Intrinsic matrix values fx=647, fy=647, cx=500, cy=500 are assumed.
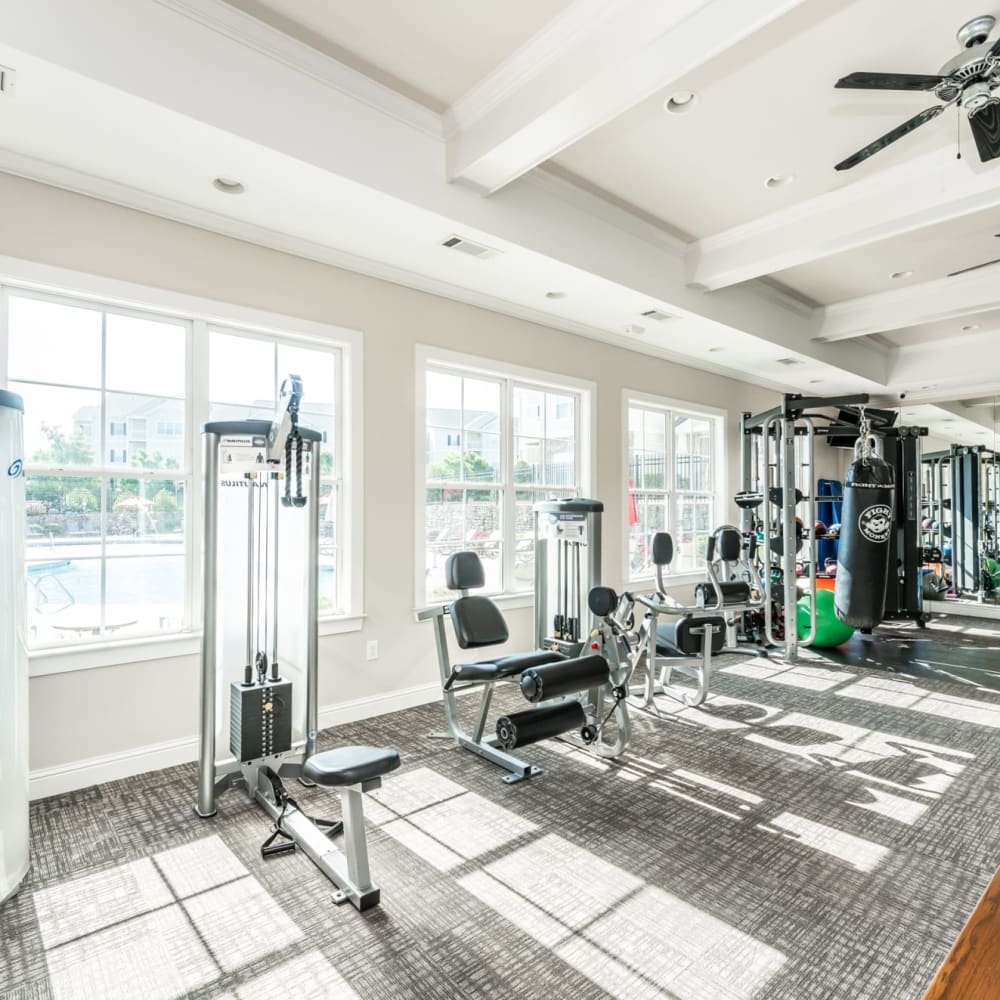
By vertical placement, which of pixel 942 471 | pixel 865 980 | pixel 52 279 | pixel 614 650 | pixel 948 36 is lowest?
pixel 865 980

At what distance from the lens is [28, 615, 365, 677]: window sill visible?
113 inches

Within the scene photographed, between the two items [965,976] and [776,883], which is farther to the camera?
[776,883]

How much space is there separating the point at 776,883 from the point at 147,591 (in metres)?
3.02

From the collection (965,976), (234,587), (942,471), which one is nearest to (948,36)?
(965,976)

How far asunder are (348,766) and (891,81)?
121 inches

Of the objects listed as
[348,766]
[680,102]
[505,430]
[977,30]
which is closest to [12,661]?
[348,766]

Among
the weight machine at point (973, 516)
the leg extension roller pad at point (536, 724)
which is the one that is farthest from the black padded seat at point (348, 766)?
the weight machine at point (973, 516)

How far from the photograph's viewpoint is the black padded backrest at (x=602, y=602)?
322cm

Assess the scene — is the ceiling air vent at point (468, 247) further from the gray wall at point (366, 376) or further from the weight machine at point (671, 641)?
the weight machine at point (671, 641)

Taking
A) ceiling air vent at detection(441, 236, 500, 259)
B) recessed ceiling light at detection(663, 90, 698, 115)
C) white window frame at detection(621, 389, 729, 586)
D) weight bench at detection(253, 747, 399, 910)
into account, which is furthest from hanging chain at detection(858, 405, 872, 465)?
weight bench at detection(253, 747, 399, 910)

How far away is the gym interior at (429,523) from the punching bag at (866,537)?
3 cm

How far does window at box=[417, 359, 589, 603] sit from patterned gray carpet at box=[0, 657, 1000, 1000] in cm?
157

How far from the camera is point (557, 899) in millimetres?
2121

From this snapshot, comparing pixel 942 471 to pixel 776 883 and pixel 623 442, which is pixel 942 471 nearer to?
pixel 623 442
